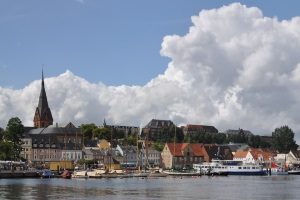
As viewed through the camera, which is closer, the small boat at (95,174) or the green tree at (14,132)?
the small boat at (95,174)

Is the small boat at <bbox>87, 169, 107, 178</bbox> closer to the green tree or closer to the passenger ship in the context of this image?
the passenger ship

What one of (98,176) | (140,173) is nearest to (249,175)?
(140,173)

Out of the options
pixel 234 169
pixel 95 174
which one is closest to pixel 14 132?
pixel 95 174

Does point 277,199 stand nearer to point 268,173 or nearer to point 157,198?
point 157,198

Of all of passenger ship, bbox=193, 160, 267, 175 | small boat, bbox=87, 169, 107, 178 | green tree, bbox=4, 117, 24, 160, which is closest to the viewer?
small boat, bbox=87, 169, 107, 178

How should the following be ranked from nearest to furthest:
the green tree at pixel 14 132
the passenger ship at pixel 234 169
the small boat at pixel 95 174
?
the small boat at pixel 95 174
the passenger ship at pixel 234 169
the green tree at pixel 14 132

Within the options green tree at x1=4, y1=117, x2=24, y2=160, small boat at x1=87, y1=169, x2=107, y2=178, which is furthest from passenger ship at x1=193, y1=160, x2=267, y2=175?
green tree at x1=4, y1=117, x2=24, y2=160

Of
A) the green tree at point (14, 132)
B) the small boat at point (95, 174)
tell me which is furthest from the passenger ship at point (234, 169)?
the green tree at point (14, 132)

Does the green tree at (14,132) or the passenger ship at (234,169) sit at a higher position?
the green tree at (14,132)

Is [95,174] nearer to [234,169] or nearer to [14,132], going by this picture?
[234,169]

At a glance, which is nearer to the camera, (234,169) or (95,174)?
(95,174)

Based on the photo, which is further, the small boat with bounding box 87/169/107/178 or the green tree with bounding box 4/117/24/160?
the green tree with bounding box 4/117/24/160

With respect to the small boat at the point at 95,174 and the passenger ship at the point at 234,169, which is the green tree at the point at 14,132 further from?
the passenger ship at the point at 234,169

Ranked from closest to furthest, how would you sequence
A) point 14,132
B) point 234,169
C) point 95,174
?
point 95,174 < point 234,169 < point 14,132
